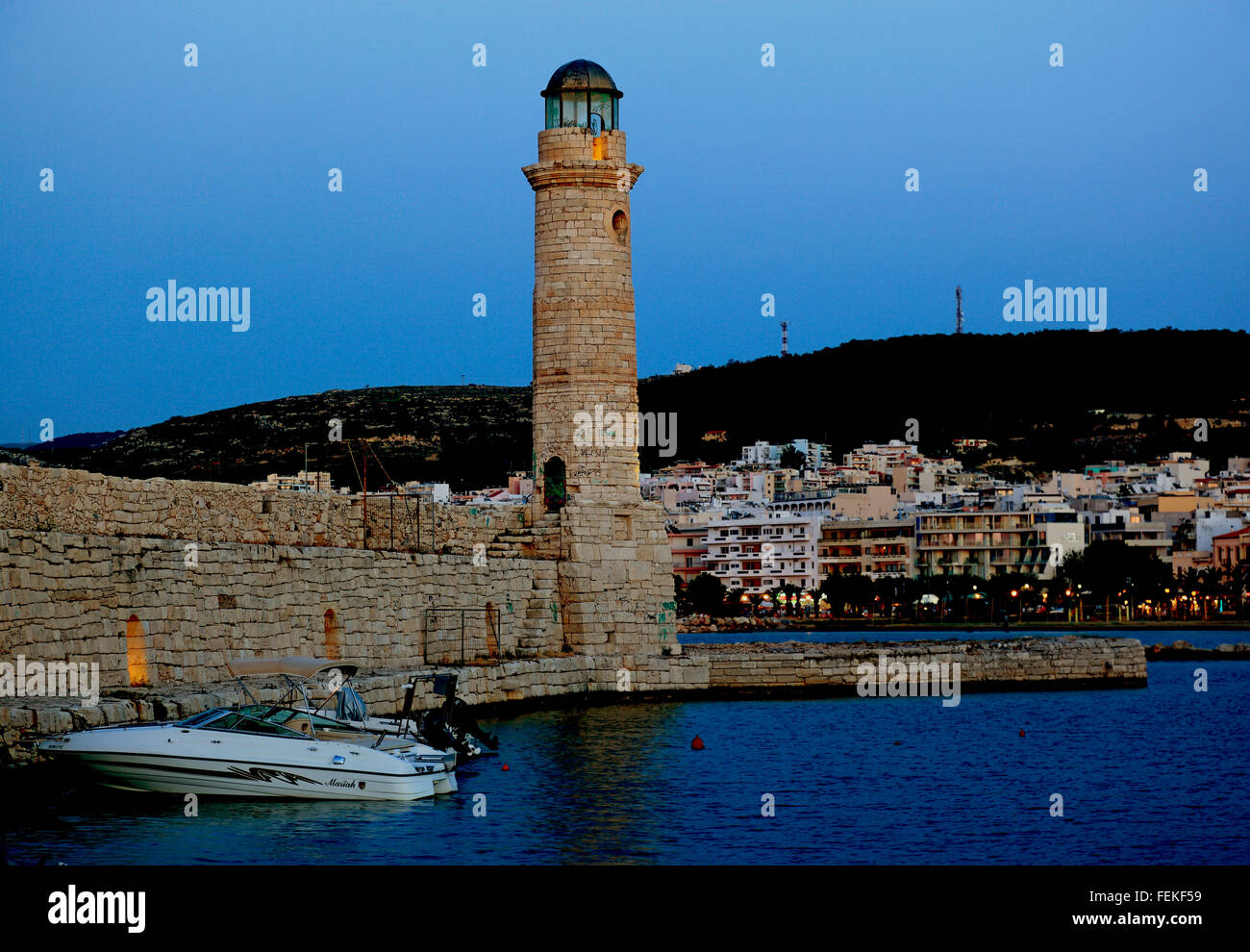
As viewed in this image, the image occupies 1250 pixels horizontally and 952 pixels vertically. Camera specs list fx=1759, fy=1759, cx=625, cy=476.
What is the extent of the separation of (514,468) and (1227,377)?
77.7 metres

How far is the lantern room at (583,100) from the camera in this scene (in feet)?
99.6

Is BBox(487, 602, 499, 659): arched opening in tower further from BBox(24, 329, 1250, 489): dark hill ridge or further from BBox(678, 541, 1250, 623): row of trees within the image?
BBox(24, 329, 1250, 489): dark hill ridge

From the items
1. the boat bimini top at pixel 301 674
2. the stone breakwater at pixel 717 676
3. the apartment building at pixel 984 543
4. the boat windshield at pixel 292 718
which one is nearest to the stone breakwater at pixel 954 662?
the stone breakwater at pixel 717 676

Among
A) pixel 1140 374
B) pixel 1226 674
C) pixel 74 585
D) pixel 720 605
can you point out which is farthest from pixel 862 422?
pixel 74 585

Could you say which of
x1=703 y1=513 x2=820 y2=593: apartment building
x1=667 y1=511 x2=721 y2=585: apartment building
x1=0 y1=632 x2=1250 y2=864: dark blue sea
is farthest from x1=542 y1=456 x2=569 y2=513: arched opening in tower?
x1=667 y1=511 x2=721 y2=585: apartment building

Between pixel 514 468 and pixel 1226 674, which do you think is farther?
pixel 514 468

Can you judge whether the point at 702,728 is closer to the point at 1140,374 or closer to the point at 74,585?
the point at 74,585

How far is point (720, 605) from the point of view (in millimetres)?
112125

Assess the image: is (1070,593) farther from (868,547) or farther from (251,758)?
(251,758)

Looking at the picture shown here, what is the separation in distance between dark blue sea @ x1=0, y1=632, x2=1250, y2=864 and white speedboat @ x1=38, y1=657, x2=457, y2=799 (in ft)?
0.71

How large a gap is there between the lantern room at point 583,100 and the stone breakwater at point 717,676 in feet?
30.2

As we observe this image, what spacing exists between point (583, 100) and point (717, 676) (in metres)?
10.3

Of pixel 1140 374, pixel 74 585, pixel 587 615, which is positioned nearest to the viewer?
pixel 74 585
